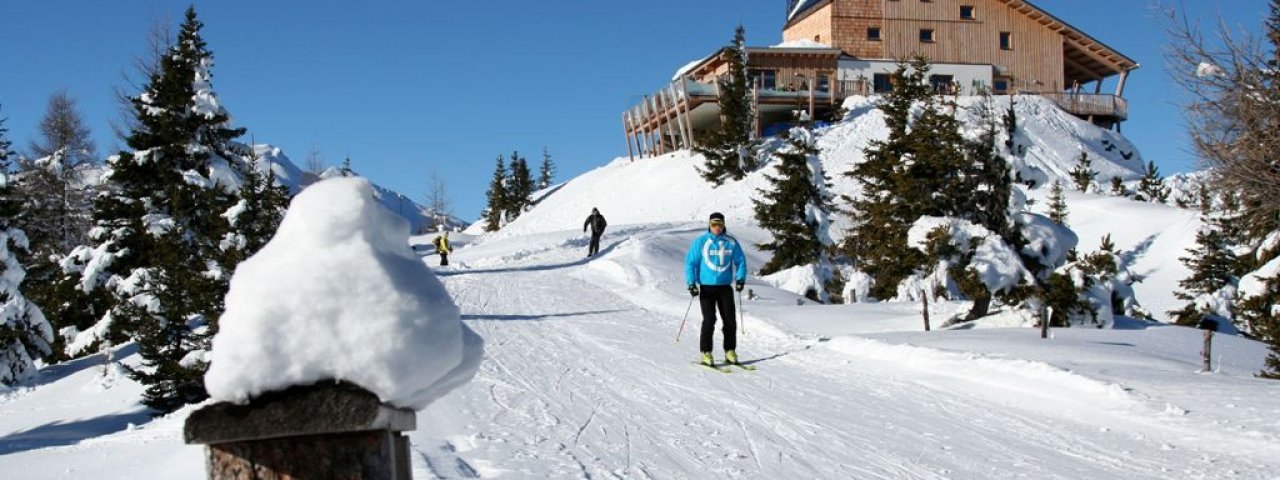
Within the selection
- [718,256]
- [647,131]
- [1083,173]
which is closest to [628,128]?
[647,131]

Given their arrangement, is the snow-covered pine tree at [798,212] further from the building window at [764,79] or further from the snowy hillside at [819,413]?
the building window at [764,79]

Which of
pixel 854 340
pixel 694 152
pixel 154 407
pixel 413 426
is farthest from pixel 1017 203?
pixel 694 152

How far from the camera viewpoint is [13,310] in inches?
858

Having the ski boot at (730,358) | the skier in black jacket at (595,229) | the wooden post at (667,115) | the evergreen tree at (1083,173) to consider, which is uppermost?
the wooden post at (667,115)

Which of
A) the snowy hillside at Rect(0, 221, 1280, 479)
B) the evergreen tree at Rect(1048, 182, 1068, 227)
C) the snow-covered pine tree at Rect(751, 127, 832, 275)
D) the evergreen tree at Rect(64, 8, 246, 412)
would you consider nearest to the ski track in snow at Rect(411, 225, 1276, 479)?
the snowy hillside at Rect(0, 221, 1280, 479)

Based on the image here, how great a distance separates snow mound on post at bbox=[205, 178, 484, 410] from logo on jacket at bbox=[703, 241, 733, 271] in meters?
9.06

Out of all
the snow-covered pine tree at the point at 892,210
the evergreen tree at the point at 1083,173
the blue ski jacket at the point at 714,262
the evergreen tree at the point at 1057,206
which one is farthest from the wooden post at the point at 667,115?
the blue ski jacket at the point at 714,262

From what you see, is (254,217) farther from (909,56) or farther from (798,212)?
(909,56)

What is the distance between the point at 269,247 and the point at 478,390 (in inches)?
281

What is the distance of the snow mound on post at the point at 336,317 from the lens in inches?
83.1

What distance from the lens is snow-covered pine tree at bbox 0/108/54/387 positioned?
71.9ft

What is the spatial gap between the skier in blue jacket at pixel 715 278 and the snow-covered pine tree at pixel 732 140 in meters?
40.9

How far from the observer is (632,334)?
14406mm

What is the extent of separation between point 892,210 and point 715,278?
9591 mm
